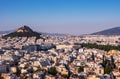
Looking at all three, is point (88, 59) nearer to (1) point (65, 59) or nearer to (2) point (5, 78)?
(1) point (65, 59)

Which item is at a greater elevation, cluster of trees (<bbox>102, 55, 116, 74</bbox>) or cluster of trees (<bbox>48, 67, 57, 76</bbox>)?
cluster of trees (<bbox>48, 67, 57, 76</bbox>)

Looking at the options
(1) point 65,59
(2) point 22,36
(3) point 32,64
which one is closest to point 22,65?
(3) point 32,64

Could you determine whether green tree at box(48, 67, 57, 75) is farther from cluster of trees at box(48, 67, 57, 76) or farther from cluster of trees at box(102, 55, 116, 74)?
cluster of trees at box(102, 55, 116, 74)

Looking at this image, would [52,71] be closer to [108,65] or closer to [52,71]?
[52,71]

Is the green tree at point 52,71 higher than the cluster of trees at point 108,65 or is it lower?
higher

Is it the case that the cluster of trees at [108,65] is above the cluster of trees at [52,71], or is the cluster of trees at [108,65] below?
below

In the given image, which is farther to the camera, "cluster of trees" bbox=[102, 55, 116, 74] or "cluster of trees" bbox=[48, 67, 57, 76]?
"cluster of trees" bbox=[102, 55, 116, 74]

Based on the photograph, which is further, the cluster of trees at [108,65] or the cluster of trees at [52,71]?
the cluster of trees at [108,65]

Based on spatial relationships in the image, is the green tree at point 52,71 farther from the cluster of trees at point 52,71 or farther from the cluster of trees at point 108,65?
the cluster of trees at point 108,65

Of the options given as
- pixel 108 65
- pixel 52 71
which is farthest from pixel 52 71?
pixel 108 65

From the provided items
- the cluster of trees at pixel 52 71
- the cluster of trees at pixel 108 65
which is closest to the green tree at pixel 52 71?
the cluster of trees at pixel 52 71

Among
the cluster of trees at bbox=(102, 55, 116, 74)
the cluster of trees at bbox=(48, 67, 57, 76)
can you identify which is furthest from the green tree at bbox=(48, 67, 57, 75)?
the cluster of trees at bbox=(102, 55, 116, 74)
